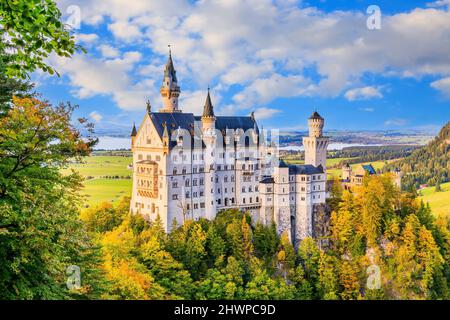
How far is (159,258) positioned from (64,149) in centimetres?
3450

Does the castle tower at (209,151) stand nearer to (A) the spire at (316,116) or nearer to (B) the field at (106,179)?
(B) the field at (106,179)

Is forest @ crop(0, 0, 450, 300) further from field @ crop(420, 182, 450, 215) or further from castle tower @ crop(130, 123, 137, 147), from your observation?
field @ crop(420, 182, 450, 215)

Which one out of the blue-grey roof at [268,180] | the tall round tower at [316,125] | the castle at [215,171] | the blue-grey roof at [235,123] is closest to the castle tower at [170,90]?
the castle at [215,171]

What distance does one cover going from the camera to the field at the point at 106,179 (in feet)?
265

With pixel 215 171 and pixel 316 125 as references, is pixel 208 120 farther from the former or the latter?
pixel 316 125

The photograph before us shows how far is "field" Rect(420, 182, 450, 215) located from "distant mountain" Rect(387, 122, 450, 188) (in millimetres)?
2320

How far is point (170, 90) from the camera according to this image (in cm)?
7431

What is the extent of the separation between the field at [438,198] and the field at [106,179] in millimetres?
67643

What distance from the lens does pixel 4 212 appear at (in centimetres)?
1730

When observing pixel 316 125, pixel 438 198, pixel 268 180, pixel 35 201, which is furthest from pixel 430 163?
pixel 35 201

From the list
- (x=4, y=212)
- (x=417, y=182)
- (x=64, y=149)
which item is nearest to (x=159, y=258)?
(x=64, y=149)

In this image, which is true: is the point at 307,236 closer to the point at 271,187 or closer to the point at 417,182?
the point at 271,187

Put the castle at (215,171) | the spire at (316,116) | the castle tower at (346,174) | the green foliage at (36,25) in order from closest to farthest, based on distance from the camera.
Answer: the green foliage at (36,25) → the castle at (215,171) → the spire at (316,116) → the castle tower at (346,174)

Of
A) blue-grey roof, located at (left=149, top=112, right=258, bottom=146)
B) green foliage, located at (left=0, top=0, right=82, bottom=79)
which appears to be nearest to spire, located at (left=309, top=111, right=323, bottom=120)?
blue-grey roof, located at (left=149, top=112, right=258, bottom=146)
